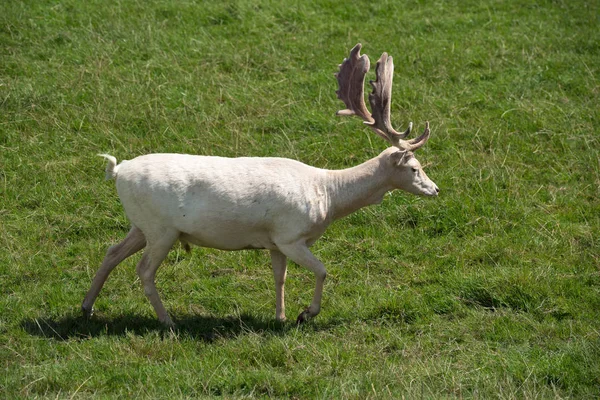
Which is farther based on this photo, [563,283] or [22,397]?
[563,283]

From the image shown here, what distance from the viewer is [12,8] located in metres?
15.3

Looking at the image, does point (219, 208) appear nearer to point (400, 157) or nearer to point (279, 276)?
point (279, 276)

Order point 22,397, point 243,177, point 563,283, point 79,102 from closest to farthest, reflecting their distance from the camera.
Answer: point 22,397 < point 243,177 < point 563,283 < point 79,102

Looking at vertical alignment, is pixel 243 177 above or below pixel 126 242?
above

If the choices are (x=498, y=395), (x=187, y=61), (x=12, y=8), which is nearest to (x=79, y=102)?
(x=187, y=61)

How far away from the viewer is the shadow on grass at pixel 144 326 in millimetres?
8594

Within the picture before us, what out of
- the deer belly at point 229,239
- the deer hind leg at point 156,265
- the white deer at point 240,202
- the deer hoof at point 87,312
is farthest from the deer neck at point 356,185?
the deer hoof at point 87,312

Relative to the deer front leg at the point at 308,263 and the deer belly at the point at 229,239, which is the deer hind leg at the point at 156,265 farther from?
the deer front leg at the point at 308,263

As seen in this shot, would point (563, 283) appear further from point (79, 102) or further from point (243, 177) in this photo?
point (79, 102)

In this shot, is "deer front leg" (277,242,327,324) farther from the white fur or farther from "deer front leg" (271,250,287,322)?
"deer front leg" (271,250,287,322)

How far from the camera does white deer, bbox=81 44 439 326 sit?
877 centimetres

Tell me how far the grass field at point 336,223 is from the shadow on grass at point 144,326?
29 millimetres

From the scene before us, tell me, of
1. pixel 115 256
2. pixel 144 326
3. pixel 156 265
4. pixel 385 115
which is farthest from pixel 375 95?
pixel 144 326

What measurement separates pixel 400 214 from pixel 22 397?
5371mm
